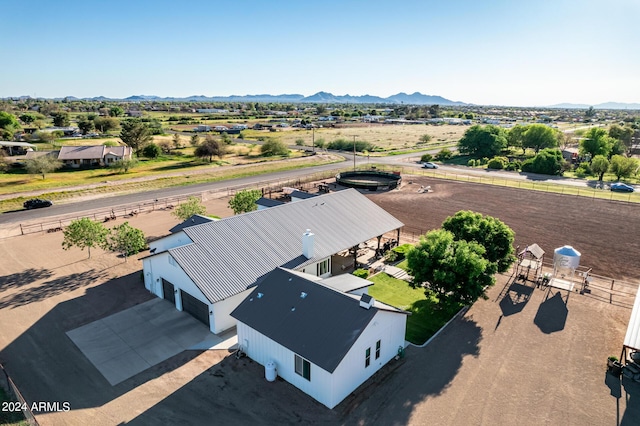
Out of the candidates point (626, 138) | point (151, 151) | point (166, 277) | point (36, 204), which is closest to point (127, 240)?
point (166, 277)

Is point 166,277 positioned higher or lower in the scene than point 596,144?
lower

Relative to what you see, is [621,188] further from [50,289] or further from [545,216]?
[50,289]

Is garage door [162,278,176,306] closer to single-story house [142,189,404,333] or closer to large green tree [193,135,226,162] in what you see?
single-story house [142,189,404,333]

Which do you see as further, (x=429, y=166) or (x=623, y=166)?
(x=429, y=166)

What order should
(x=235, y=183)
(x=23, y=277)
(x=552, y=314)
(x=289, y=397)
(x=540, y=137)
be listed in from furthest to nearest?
(x=540, y=137)
(x=235, y=183)
(x=23, y=277)
(x=552, y=314)
(x=289, y=397)

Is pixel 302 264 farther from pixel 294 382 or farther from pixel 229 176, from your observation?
pixel 229 176

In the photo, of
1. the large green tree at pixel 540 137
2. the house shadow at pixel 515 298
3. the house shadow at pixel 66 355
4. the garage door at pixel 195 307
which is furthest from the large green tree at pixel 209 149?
the large green tree at pixel 540 137
